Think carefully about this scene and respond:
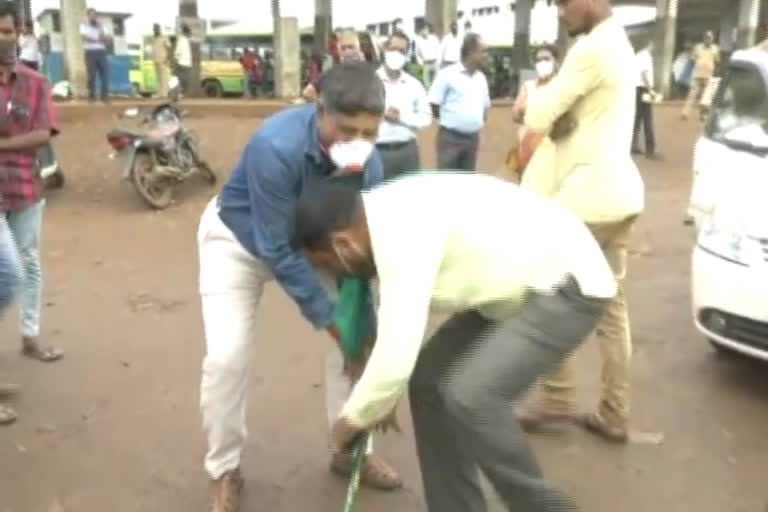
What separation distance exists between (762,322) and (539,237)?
2.06 m

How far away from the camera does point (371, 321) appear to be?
2.98 m

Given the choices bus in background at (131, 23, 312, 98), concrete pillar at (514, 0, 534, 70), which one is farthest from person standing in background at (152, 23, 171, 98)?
concrete pillar at (514, 0, 534, 70)

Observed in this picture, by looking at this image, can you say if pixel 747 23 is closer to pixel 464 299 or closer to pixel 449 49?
pixel 449 49

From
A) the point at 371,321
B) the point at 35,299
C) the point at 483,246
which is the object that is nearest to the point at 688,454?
the point at 371,321

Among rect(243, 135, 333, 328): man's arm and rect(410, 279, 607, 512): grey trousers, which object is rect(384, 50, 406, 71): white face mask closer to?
rect(243, 135, 333, 328): man's arm

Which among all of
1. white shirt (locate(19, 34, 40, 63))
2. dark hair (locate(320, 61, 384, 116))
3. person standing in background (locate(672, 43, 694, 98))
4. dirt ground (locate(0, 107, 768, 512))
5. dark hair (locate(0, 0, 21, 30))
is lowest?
person standing in background (locate(672, 43, 694, 98))

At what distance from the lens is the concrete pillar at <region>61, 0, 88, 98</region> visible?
18.0m

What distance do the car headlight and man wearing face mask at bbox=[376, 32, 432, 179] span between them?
7.94ft

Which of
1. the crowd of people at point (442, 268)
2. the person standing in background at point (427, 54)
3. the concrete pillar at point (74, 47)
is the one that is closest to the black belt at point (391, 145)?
the crowd of people at point (442, 268)

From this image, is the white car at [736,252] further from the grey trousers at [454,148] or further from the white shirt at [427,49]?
the white shirt at [427,49]

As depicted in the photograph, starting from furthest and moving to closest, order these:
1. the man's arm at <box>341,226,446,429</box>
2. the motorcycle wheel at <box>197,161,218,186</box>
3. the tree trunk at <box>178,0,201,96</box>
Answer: the tree trunk at <box>178,0,201,96</box>
the motorcycle wheel at <box>197,161,218,186</box>
the man's arm at <box>341,226,446,429</box>

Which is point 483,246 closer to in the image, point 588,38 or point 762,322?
point 588,38

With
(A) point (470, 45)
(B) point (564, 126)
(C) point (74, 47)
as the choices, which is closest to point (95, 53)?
(C) point (74, 47)

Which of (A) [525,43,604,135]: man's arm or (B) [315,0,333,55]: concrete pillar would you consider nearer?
(A) [525,43,604,135]: man's arm
